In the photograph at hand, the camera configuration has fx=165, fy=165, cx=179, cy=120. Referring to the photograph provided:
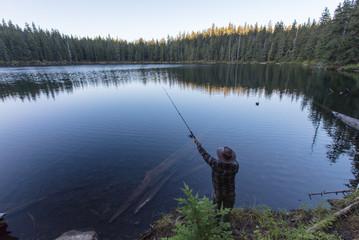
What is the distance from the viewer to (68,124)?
15.3m

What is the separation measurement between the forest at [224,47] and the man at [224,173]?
203 ft

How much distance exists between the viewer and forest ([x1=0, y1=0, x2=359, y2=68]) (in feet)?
155

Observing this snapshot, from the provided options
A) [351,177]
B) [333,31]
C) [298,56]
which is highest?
[333,31]

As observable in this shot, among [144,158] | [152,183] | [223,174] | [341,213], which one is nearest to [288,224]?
[341,213]

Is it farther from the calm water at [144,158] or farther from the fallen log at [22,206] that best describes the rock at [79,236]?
the fallen log at [22,206]

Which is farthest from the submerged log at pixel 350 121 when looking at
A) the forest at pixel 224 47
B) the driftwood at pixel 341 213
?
the forest at pixel 224 47

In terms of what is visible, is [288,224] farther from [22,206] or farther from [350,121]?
[350,121]

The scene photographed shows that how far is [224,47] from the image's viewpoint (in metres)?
124

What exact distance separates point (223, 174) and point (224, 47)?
448 ft

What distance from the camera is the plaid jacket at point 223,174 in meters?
4.04

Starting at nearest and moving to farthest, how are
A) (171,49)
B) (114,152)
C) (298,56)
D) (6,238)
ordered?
(6,238) → (114,152) → (298,56) → (171,49)

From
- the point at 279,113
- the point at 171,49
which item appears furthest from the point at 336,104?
the point at 171,49

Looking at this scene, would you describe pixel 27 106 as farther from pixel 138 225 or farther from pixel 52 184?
pixel 138 225

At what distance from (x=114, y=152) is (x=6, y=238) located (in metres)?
5.57
